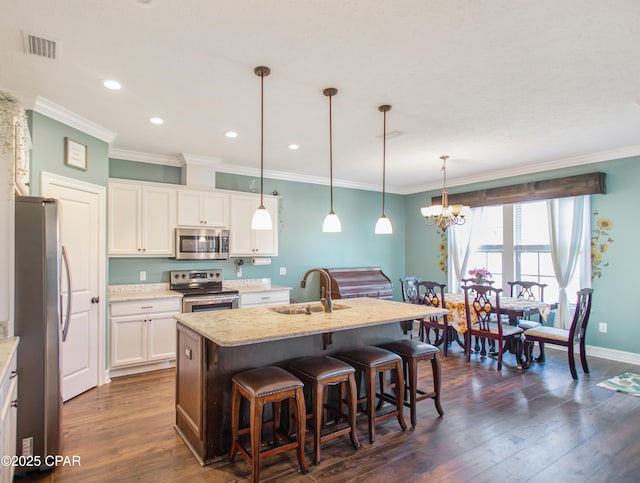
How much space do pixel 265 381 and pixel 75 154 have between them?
9.60 ft

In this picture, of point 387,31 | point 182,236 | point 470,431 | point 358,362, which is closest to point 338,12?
point 387,31

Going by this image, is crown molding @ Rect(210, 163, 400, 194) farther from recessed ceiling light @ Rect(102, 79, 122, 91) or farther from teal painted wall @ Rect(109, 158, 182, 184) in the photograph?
recessed ceiling light @ Rect(102, 79, 122, 91)

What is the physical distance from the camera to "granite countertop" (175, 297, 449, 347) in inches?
85.6

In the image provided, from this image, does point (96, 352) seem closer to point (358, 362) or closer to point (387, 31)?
point (358, 362)

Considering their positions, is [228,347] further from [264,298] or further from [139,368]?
[264,298]

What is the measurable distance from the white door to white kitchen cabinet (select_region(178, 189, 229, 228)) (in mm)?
Answer: 964

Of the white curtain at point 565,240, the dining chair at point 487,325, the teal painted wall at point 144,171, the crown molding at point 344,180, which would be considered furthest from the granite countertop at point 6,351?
the white curtain at point 565,240

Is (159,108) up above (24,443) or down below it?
above

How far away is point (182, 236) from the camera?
461cm

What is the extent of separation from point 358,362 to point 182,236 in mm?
2960

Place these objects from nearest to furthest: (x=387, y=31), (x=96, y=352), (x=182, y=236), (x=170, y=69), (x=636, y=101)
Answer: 1. (x=387, y=31)
2. (x=170, y=69)
3. (x=636, y=101)
4. (x=96, y=352)
5. (x=182, y=236)

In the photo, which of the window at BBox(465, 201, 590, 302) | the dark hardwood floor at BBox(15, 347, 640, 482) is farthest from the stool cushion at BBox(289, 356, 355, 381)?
the window at BBox(465, 201, 590, 302)

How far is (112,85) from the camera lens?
2773mm

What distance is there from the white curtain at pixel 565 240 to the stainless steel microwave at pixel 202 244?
4.62m
